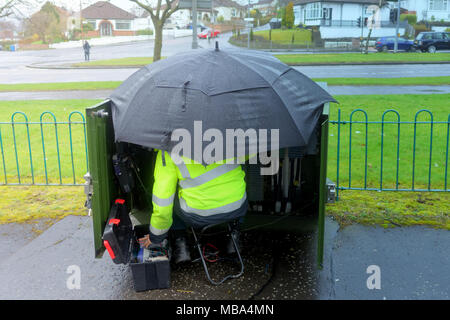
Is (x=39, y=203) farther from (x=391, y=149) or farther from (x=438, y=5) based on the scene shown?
(x=438, y=5)

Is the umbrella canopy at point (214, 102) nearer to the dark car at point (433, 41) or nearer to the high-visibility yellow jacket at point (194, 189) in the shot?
the high-visibility yellow jacket at point (194, 189)

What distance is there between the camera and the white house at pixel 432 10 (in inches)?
2441

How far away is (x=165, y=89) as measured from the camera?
398cm

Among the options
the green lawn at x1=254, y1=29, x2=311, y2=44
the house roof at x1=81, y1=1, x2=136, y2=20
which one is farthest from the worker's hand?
the house roof at x1=81, y1=1, x2=136, y2=20

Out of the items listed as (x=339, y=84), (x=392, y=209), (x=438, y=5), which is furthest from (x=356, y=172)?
(x=438, y=5)

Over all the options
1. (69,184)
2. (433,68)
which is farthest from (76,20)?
(69,184)

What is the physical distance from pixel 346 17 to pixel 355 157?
56.7 metres

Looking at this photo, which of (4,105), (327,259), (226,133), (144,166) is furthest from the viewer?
(4,105)

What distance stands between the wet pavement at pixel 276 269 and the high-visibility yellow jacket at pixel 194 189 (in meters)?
0.67

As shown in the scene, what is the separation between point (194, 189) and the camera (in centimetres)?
398

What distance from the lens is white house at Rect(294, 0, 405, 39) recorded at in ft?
184

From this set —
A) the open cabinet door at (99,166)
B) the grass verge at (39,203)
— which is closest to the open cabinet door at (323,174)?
the open cabinet door at (99,166)

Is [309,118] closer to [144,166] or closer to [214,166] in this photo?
[214,166]

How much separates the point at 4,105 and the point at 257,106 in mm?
13167
